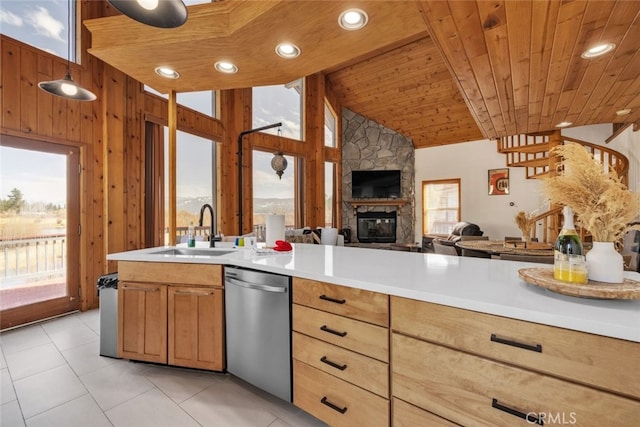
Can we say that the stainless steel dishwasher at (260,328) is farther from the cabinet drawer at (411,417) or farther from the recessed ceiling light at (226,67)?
the recessed ceiling light at (226,67)

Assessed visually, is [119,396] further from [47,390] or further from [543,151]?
[543,151]

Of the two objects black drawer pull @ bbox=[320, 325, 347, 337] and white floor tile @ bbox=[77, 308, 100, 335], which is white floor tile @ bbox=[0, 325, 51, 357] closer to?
white floor tile @ bbox=[77, 308, 100, 335]

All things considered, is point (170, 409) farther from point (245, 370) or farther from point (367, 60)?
point (367, 60)

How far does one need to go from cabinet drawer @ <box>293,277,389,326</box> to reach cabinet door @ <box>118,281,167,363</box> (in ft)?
3.58

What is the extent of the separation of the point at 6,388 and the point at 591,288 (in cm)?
324

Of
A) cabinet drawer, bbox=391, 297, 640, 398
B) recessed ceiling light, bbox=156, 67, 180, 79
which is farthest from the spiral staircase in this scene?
recessed ceiling light, bbox=156, 67, 180, 79

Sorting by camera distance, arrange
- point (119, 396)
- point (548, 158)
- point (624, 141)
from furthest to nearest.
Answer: point (624, 141)
point (548, 158)
point (119, 396)

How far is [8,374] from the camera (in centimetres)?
209

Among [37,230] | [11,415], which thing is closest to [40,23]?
[37,230]

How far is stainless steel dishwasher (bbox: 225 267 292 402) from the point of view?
5.19 feet

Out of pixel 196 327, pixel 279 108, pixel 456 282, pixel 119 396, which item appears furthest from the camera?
pixel 279 108

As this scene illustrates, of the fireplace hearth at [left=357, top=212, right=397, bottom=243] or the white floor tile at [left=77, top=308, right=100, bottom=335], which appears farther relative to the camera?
the fireplace hearth at [left=357, top=212, right=397, bottom=243]

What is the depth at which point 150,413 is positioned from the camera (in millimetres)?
1673

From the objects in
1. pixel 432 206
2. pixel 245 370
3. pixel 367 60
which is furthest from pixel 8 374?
pixel 432 206
